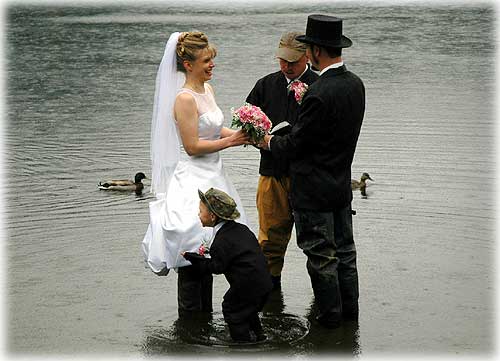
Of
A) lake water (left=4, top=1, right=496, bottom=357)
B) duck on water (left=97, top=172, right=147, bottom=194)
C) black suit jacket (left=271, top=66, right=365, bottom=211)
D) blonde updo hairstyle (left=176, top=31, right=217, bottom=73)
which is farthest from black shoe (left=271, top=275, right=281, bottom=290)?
duck on water (left=97, top=172, right=147, bottom=194)

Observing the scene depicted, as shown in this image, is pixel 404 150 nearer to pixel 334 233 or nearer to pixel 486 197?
pixel 486 197

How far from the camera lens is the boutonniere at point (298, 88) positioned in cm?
908

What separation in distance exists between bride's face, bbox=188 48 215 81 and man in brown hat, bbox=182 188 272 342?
3.66 feet

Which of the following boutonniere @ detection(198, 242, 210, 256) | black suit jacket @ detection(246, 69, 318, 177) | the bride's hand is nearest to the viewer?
boutonniere @ detection(198, 242, 210, 256)

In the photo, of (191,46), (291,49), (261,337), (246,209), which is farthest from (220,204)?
Result: (246,209)

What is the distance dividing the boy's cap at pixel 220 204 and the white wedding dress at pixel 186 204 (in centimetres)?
57

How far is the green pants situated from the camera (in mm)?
9336

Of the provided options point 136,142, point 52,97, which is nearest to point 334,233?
point 136,142

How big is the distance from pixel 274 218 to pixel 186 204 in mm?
910

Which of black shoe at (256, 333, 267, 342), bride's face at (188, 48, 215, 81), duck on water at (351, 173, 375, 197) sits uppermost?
bride's face at (188, 48, 215, 81)

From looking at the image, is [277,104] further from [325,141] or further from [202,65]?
[325,141]

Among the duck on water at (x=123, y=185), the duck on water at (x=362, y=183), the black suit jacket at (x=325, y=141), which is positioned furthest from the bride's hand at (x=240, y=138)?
the duck on water at (x=123, y=185)

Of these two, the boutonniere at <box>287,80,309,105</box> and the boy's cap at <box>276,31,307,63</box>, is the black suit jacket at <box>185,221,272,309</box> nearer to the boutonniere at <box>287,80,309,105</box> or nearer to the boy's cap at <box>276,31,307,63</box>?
the boutonniere at <box>287,80,309,105</box>

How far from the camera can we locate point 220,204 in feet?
26.5
